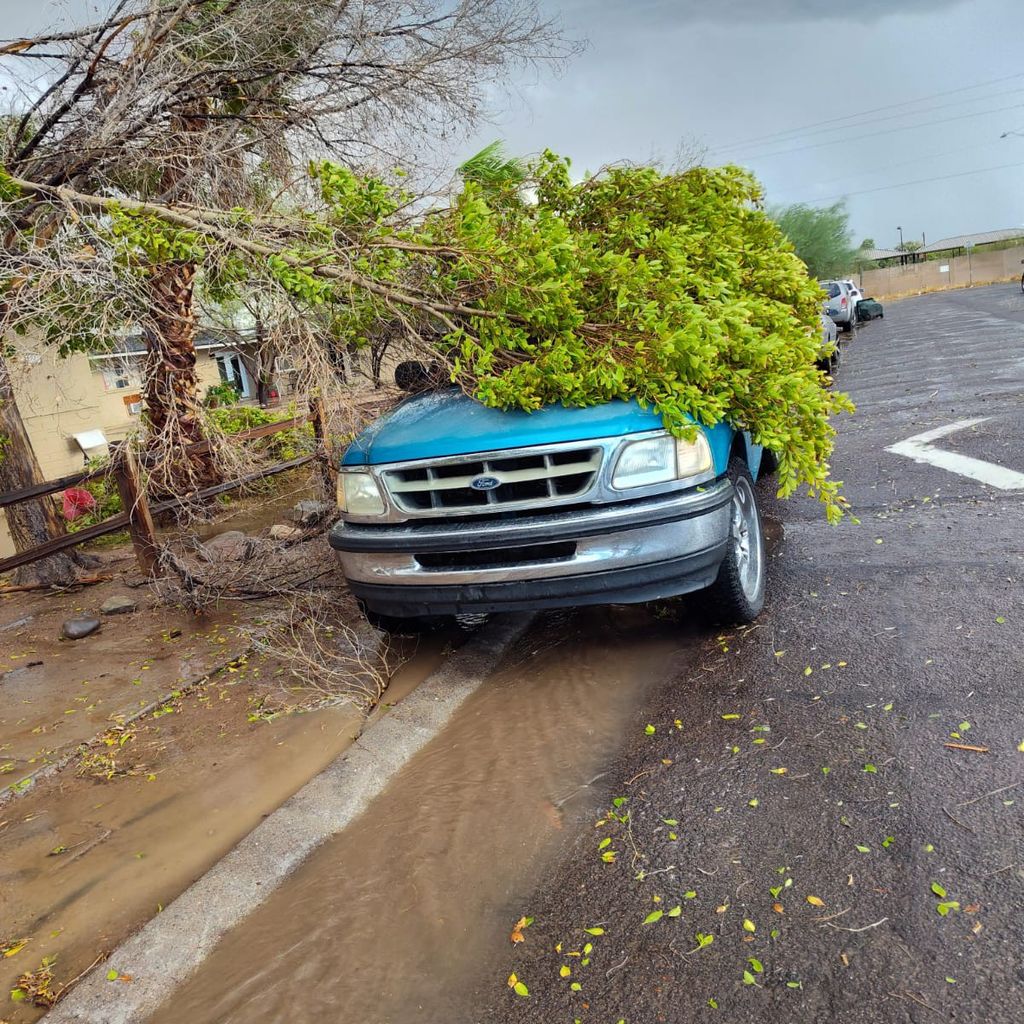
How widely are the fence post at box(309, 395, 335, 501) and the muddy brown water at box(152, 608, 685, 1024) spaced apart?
2.36 metres

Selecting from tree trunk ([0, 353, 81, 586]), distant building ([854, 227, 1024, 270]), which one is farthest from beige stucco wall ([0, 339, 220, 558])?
distant building ([854, 227, 1024, 270])

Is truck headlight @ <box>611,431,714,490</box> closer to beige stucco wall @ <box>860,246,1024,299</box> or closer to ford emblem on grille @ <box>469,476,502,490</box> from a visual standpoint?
ford emblem on grille @ <box>469,476,502,490</box>

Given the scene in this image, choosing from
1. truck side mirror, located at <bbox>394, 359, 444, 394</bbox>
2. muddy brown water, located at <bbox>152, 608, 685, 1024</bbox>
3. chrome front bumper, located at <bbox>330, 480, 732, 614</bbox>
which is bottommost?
muddy brown water, located at <bbox>152, 608, 685, 1024</bbox>

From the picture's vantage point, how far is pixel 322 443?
671cm

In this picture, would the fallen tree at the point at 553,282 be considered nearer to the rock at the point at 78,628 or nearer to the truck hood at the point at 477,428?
the truck hood at the point at 477,428

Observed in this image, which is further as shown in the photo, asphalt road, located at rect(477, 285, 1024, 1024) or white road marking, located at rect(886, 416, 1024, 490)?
white road marking, located at rect(886, 416, 1024, 490)

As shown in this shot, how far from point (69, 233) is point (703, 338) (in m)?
3.81

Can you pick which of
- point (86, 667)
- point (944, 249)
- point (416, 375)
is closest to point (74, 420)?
point (86, 667)

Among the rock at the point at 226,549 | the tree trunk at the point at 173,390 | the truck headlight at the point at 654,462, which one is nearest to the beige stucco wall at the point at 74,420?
the tree trunk at the point at 173,390

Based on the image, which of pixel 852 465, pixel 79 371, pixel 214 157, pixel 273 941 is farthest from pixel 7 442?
pixel 79 371

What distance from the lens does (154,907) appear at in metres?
2.76

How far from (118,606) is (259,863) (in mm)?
3758

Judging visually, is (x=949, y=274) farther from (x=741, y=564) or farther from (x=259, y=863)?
(x=259, y=863)

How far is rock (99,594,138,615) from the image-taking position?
237 inches
